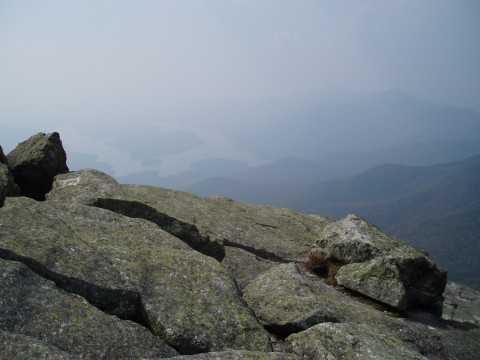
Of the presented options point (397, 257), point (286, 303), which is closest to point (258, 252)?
point (397, 257)

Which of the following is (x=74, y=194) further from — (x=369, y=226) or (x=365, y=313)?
(x=369, y=226)

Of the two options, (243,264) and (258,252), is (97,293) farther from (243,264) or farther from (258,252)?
(258,252)

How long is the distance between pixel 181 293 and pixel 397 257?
13708 millimetres

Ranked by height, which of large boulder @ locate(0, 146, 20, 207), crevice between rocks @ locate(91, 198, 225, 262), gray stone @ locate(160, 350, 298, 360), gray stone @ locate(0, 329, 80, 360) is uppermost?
→ large boulder @ locate(0, 146, 20, 207)

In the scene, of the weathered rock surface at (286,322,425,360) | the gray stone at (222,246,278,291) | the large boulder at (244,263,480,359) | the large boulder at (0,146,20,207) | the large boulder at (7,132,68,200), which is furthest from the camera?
the large boulder at (7,132,68,200)

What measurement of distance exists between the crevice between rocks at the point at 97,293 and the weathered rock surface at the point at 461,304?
19.7 meters

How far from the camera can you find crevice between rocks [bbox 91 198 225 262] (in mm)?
17625

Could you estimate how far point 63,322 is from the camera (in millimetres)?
8953

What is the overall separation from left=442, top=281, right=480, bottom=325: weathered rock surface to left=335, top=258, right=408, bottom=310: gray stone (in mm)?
6750

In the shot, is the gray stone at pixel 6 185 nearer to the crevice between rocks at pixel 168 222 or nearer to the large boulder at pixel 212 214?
the large boulder at pixel 212 214

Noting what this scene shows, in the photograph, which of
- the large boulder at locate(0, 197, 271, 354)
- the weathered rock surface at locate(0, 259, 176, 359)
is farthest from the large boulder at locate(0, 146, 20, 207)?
the weathered rock surface at locate(0, 259, 176, 359)

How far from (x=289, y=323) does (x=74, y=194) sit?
12748 millimetres

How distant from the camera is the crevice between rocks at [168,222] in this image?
57.8ft

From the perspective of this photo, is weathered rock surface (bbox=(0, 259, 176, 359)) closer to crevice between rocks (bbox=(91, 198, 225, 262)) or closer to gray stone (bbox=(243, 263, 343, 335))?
gray stone (bbox=(243, 263, 343, 335))
